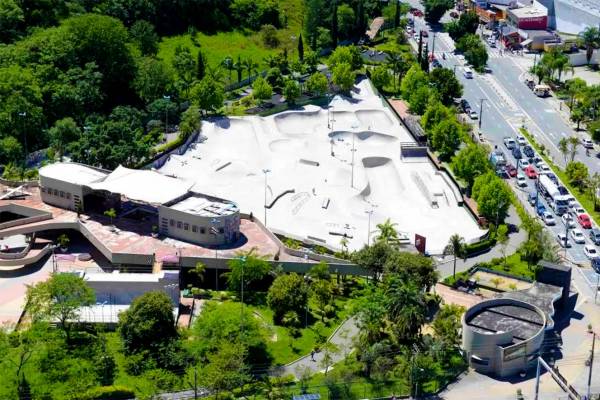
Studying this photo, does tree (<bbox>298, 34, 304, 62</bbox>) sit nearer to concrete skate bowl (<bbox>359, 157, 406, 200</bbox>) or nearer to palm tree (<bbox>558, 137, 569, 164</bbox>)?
concrete skate bowl (<bbox>359, 157, 406, 200</bbox>)

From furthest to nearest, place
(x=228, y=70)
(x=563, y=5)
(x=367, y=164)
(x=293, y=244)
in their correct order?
1. (x=563, y=5)
2. (x=228, y=70)
3. (x=367, y=164)
4. (x=293, y=244)

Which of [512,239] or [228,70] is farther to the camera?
[228,70]

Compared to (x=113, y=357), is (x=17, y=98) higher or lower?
higher

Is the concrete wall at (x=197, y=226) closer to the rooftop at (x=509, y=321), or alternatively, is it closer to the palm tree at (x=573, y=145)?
the rooftop at (x=509, y=321)

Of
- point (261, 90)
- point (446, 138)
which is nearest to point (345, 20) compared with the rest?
point (261, 90)

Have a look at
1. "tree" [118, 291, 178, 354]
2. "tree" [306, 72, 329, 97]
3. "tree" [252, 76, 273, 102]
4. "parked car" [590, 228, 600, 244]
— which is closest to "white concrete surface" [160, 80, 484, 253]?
"tree" [306, 72, 329, 97]

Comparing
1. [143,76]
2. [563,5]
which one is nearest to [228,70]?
[143,76]

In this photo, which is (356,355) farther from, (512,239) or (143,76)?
(143,76)
